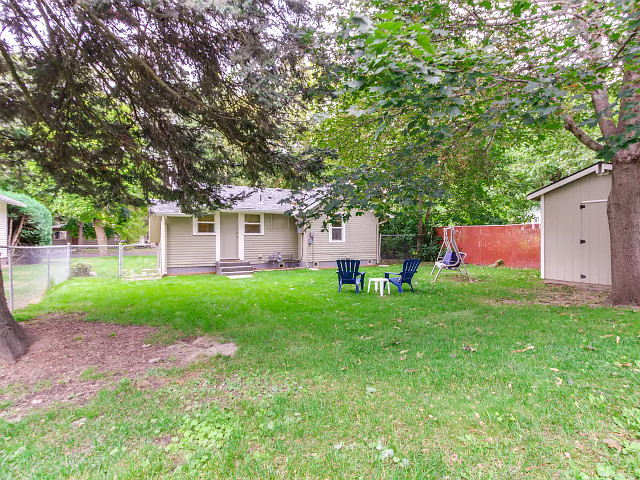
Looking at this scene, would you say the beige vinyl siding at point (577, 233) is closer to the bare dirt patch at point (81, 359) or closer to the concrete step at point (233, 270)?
the bare dirt patch at point (81, 359)

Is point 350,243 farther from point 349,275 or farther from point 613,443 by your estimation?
point 613,443

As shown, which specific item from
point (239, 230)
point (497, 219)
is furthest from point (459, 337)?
point (497, 219)

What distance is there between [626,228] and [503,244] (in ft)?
28.2

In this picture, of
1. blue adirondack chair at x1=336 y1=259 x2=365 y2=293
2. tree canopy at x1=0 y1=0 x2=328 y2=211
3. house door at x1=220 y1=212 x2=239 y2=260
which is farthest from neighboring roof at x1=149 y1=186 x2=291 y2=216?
tree canopy at x1=0 y1=0 x2=328 y2=211

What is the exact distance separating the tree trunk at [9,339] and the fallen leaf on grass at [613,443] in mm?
5890

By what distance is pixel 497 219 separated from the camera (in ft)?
60.7

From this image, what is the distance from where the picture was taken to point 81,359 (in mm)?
4211

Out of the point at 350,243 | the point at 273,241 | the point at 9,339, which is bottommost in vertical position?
the point at 9,339

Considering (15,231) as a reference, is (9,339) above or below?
below

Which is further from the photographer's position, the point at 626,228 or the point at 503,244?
the point at 503,244

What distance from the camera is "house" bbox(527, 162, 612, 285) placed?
27.4 feet

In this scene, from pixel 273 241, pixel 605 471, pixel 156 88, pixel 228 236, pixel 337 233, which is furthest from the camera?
pixel 337 233

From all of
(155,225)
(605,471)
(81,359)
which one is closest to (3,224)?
(155,225)

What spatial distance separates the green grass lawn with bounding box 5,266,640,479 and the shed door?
3559 mm
